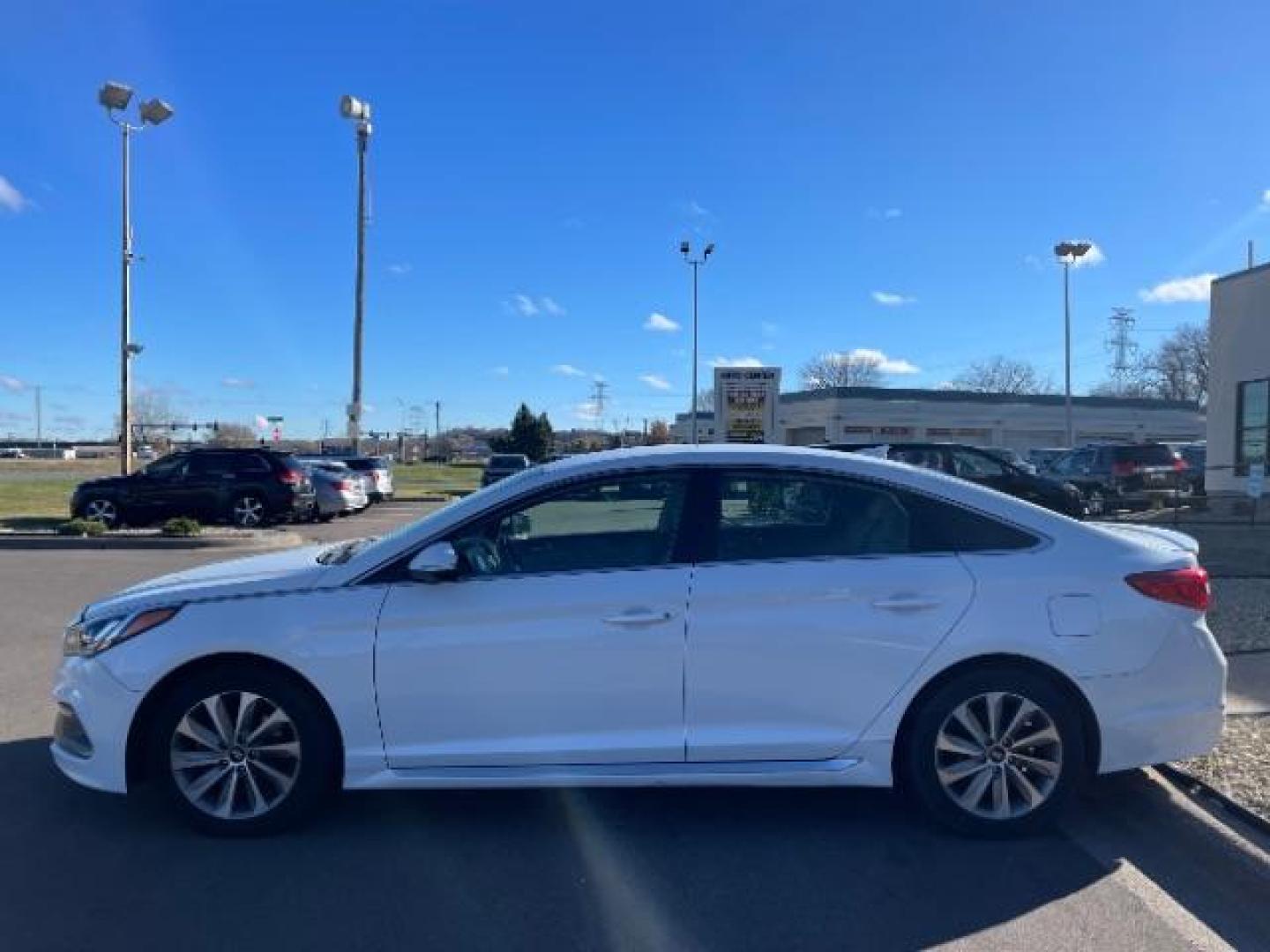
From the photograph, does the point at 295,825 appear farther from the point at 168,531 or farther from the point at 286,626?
the point at 168,531

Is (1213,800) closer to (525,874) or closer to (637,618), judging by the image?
(637,618)

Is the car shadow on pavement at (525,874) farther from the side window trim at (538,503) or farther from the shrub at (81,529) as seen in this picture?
the shrub at (81,529)

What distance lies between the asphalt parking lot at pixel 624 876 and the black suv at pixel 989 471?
12.4 meters

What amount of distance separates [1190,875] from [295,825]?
355 centimetres

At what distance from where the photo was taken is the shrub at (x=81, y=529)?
55.0 ft

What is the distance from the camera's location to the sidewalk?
5.67 metres

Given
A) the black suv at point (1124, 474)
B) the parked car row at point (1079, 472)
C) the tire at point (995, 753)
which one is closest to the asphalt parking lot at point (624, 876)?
the tire at point (995, 753)

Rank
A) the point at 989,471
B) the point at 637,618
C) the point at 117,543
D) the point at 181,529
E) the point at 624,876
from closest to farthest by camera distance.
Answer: the point at 624,876 < the point at 637,618 < the point at 117,543 < the point at 181,529 < the point at 989,471

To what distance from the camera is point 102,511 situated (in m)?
18.7

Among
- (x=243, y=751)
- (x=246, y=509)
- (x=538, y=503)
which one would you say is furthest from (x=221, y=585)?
(x=246, y=509)

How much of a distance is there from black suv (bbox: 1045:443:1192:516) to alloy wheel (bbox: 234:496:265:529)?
54.6 ft

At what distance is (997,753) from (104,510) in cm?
1852

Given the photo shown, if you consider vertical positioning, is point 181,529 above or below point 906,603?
below

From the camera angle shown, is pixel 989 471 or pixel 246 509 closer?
pixel 989 471
